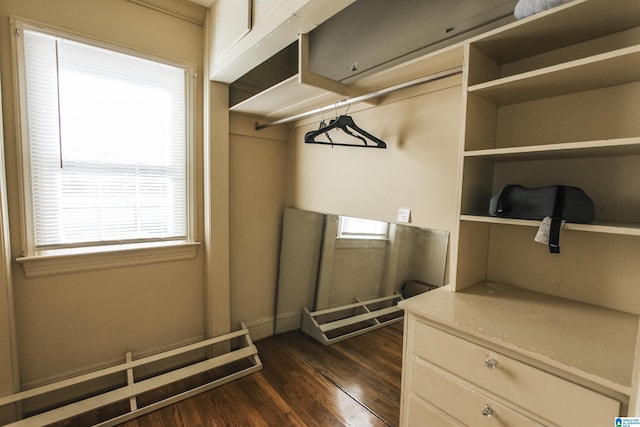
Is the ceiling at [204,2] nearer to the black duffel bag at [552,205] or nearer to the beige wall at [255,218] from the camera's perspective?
the beige wall at [255,218]

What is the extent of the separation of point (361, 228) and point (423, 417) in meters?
1.24

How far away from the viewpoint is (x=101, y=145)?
1.93m

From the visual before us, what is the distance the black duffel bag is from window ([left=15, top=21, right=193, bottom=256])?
2098 mm

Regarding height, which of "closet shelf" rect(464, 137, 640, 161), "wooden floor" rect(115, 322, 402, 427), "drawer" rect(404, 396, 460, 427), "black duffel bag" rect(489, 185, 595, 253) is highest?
"closet shelf" rect(464, 137, 640, 161)

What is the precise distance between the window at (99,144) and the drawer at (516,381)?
1928mm

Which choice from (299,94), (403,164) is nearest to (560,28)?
(403,164)

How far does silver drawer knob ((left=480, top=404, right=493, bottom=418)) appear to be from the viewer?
0.97 meters

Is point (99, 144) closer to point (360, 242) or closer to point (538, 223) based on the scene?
point (360, 242)

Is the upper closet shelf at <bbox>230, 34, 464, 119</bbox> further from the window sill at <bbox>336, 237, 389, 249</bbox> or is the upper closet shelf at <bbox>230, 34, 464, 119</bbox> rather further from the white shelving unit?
the window sill at <bbox>336, 237, 389, 249</bbox>

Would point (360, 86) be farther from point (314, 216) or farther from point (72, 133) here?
point (72, 133)

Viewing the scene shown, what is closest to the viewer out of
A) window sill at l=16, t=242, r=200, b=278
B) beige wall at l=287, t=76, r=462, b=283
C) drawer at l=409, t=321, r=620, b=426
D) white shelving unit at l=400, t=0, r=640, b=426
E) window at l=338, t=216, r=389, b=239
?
drawer at l=409, t=321, r=620, b=426

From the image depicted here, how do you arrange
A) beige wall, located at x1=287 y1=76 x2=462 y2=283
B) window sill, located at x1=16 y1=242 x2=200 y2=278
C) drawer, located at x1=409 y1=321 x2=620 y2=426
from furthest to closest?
window sill, located at x1=16 y1=242 x2=200 y2=278 < beige wall, located at x1=287 y1=76 x2=462 y2=283 < drawer, located at x1=409 y1=321 x2=620 y2=426

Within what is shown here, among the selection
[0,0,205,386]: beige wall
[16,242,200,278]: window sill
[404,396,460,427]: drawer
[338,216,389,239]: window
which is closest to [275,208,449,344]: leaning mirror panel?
[338,216,389,239]: window

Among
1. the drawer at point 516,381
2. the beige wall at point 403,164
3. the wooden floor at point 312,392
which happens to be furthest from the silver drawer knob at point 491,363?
the wooden floor at point 312,392
